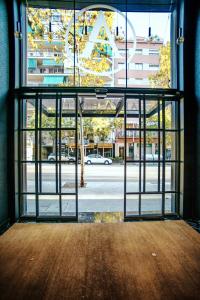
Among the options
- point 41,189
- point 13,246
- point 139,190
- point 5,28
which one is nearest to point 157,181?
point 139,190

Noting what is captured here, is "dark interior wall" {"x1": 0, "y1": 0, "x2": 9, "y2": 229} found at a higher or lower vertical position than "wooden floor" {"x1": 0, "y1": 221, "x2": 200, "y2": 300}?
higher

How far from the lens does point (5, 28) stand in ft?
15.0

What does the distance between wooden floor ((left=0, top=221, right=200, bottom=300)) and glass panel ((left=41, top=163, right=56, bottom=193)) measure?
869 millimetres

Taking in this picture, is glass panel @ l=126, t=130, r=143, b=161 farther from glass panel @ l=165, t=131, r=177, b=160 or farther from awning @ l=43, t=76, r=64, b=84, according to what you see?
awning @ l=43, t=76, r=64, b=84

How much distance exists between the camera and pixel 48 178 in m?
5.03

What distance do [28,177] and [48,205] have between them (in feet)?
3.29

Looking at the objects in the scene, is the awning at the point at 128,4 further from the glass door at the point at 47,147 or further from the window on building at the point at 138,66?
the glass door at the point at 47,147

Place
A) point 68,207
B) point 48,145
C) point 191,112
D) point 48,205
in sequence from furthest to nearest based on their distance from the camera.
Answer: point 68,207 → point 48,205 → point 48,145 → point 191,112

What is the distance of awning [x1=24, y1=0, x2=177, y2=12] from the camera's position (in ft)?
16.8

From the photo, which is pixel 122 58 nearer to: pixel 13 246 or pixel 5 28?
pixel 5 28

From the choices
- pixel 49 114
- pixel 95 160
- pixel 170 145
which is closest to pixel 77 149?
pixel 49 114

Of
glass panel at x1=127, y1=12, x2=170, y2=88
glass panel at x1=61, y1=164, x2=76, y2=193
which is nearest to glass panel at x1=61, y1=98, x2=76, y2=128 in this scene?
glass panel at x1=61, y1=164, x2=76, y2=193

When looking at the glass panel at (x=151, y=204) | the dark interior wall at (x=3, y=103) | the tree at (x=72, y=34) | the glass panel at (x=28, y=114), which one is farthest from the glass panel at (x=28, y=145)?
the glass panel at (x=151, y=204)

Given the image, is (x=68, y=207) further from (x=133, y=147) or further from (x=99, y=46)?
(x=99, y=46)
